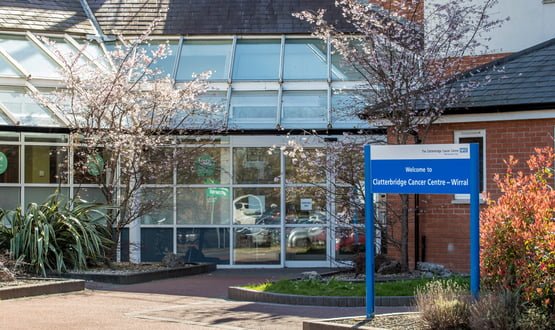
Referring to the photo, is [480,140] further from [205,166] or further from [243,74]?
[243,74]

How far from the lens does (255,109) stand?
2172 centimetres

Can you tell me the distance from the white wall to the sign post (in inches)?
400

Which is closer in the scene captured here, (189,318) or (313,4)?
(189,318)

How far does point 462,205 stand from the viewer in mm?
17031

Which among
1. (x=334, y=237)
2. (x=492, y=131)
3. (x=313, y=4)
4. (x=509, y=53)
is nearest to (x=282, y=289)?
(x=492, y=131)

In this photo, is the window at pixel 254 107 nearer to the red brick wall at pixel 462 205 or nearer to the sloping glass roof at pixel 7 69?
the red brick wall at pixel 462 205

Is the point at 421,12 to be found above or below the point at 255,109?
above

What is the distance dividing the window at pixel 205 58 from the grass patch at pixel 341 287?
30.8 feet

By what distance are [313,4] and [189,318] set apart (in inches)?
569

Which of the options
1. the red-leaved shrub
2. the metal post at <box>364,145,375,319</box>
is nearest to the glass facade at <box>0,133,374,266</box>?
the metal post at <box>364,145,375,319</box>

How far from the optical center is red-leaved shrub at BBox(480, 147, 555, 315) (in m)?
8.75

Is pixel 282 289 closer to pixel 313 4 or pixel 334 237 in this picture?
pixel 334 237

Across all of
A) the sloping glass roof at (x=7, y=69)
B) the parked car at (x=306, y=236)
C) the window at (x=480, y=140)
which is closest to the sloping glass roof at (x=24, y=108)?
the sloping glass roof at (x=7, y=69)

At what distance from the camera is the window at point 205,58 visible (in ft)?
74.3
